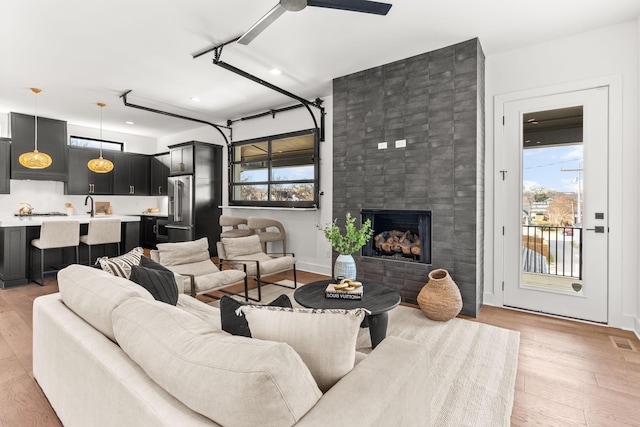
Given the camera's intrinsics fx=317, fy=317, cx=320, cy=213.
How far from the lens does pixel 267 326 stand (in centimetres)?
106

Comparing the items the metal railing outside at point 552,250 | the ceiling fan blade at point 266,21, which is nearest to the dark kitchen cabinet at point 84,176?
the ceiling fan blade at point 266,21

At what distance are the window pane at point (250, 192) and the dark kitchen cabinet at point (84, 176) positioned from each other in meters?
3.18

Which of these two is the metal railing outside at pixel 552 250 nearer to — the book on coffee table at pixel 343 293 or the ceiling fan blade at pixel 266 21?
the book on coffee table at pixel 343 293

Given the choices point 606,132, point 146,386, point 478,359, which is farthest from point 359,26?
point 146,386

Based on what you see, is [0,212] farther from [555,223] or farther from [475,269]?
[555,223]

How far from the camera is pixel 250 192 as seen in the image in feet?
20.3

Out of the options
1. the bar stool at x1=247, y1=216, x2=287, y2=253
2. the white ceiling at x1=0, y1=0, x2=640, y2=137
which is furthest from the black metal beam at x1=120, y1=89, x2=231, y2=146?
the bar stool at x1=247, y1=216, x2=287, y2=253

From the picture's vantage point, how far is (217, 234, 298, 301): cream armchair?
354 centimetres

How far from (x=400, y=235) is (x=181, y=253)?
2.56 meters

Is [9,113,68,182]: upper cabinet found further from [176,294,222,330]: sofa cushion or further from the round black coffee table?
the round black coffee table

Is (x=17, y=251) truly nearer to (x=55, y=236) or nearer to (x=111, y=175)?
(x=55, y=236)

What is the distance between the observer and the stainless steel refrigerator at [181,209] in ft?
21.2

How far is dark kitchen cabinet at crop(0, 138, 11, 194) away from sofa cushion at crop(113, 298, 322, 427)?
7.09 m

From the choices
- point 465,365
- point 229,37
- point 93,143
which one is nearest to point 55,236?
point 229,37
